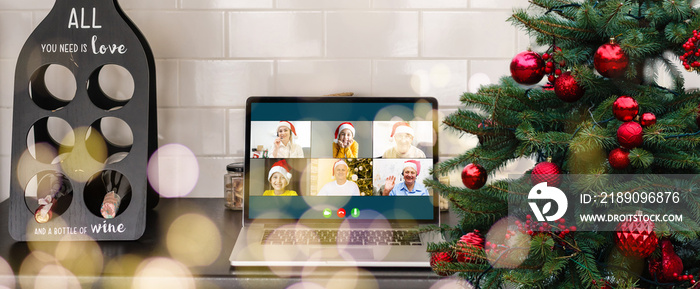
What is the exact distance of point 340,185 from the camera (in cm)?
110

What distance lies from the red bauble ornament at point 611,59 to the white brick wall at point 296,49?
2.28 ft

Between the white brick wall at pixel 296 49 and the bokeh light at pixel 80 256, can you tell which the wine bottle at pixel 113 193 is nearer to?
the bokeh light at pixel 80 256

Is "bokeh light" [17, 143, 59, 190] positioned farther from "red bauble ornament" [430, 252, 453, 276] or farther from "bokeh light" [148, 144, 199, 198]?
"red bauble ornament" [430, 252, 453, 276]

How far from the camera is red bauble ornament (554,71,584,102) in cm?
60

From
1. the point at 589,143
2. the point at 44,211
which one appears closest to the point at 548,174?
the point at 589,143

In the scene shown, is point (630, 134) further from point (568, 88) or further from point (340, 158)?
point (340, 158)

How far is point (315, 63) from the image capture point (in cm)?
126

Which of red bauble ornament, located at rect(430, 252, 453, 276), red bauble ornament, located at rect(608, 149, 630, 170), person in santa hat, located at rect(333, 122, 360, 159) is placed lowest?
red bauble ornament, located at rect(430, 252, 453, 276)

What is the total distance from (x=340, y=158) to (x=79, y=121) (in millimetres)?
523

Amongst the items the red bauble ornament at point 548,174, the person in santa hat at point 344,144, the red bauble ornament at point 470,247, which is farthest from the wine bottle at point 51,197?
the red bauble ornament at point 548,174

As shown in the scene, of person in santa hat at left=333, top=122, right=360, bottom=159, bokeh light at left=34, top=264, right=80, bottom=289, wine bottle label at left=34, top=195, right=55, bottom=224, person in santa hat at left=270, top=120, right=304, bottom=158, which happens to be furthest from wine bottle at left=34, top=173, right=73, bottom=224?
person in santa hat at left=333, top=122, right=360, bottom=159

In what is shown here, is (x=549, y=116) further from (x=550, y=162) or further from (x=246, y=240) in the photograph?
(x=246, y=240)

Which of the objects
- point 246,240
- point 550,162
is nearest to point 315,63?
point 246,240

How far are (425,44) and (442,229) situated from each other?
0.63 meters
